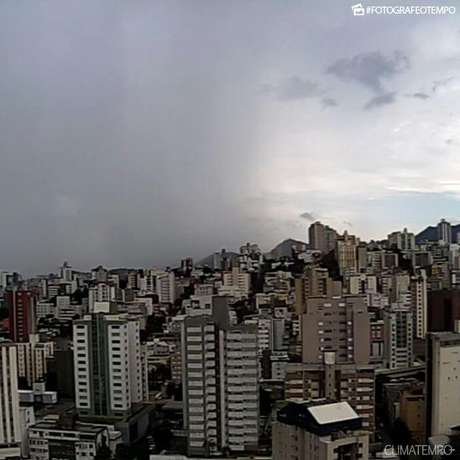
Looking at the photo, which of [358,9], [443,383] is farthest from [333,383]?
[358,9]

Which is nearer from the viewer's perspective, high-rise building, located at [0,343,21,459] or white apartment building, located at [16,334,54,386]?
high-rise building, located at [0,343,21,459]

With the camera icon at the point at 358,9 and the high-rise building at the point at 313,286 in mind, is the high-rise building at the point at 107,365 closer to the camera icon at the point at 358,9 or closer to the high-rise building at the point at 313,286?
the high-rise building at the point at 313,286

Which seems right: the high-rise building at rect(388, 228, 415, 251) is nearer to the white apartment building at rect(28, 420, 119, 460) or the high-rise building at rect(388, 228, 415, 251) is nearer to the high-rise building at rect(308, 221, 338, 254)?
the high-rise building at rect(308, 221, 338, 254)

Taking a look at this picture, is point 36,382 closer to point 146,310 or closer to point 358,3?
point 146,310

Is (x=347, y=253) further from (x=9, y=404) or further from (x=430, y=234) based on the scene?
(x=9, y=404)

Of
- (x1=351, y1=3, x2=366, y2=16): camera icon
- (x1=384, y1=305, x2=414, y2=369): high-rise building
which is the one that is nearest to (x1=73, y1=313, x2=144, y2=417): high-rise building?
(x1=384, y1=305, x2=414, y2=369): high-rise building

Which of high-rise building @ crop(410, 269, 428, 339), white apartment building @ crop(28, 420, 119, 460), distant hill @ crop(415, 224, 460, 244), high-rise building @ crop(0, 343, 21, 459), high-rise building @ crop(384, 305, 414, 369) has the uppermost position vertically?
distant hill @ crop(415, 224, 460, 244)

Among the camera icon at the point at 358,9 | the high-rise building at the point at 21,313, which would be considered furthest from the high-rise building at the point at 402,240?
the high-rise building at the point at 21,313
